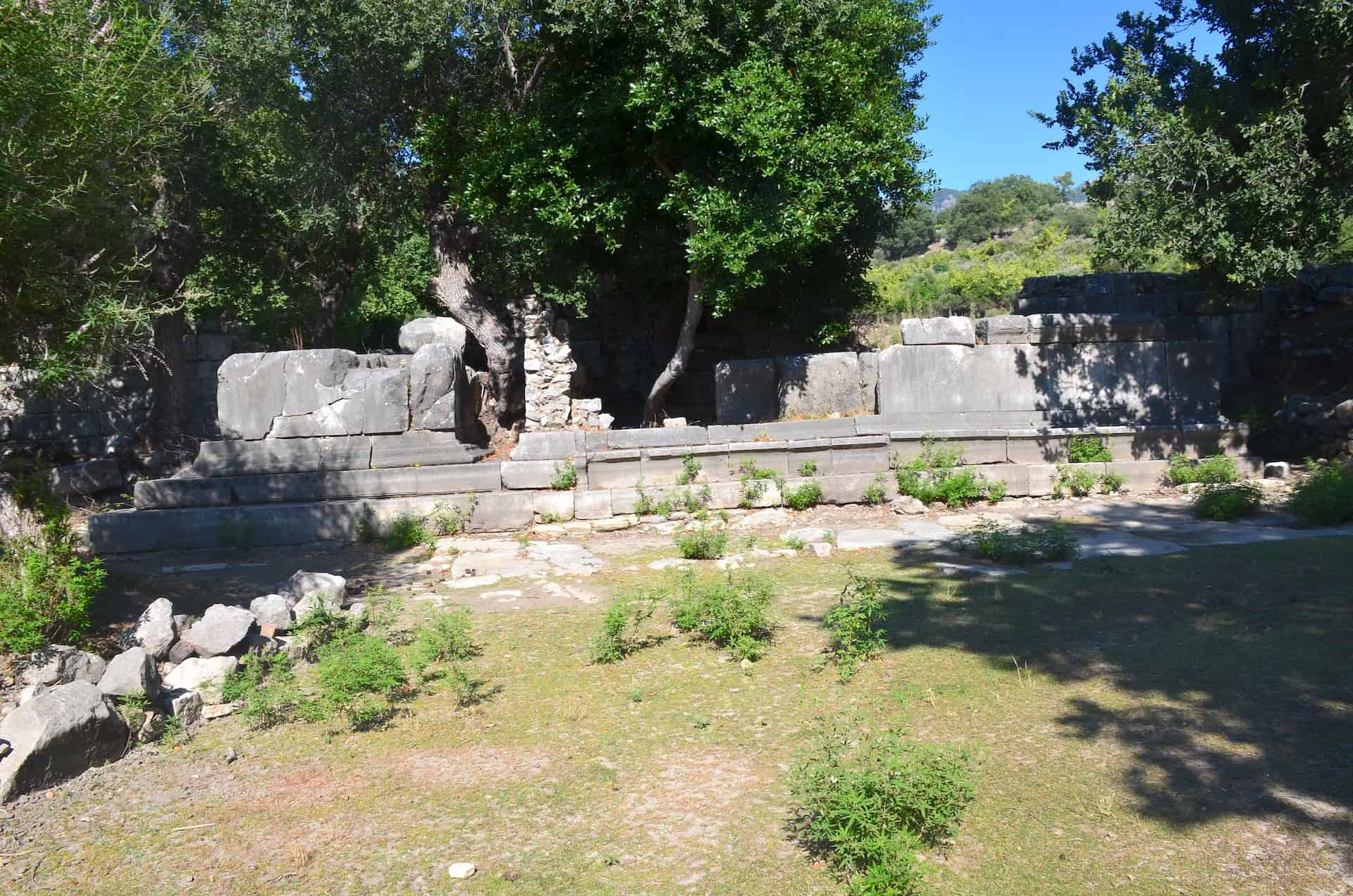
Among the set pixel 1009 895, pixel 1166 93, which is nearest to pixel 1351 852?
pixel 1009 895

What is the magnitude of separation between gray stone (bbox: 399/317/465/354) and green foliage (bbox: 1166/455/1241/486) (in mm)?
8085

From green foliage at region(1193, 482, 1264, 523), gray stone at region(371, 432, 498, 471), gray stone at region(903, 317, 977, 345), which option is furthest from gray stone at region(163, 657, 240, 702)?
green foliage at region(1193, 482, 1264, 523)

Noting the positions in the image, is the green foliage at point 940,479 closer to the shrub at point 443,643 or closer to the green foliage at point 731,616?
the green foliage at point 731,616

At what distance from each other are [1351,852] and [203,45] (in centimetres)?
1488

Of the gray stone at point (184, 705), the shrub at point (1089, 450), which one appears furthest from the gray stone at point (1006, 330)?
the gray stone at point (184, 705)

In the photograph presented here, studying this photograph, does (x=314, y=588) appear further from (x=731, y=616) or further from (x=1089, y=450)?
(x=1089, y=450)

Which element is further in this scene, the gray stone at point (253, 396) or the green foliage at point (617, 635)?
the gray stone at point (253, 396)

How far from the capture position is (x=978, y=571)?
7.45 m

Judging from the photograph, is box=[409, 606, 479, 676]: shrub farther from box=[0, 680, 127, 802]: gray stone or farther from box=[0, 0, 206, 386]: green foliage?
box=[0, 0, 206, 386]: green foliage

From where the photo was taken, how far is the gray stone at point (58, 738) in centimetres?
408

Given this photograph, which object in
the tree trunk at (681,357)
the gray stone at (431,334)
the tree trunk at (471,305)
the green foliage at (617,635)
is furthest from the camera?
the tree trunk at (471,305)

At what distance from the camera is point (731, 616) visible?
5.93m

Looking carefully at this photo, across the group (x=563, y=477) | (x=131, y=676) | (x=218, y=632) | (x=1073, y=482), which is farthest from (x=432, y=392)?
(x=1073, y=482)

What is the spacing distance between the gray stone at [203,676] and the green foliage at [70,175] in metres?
1.95
